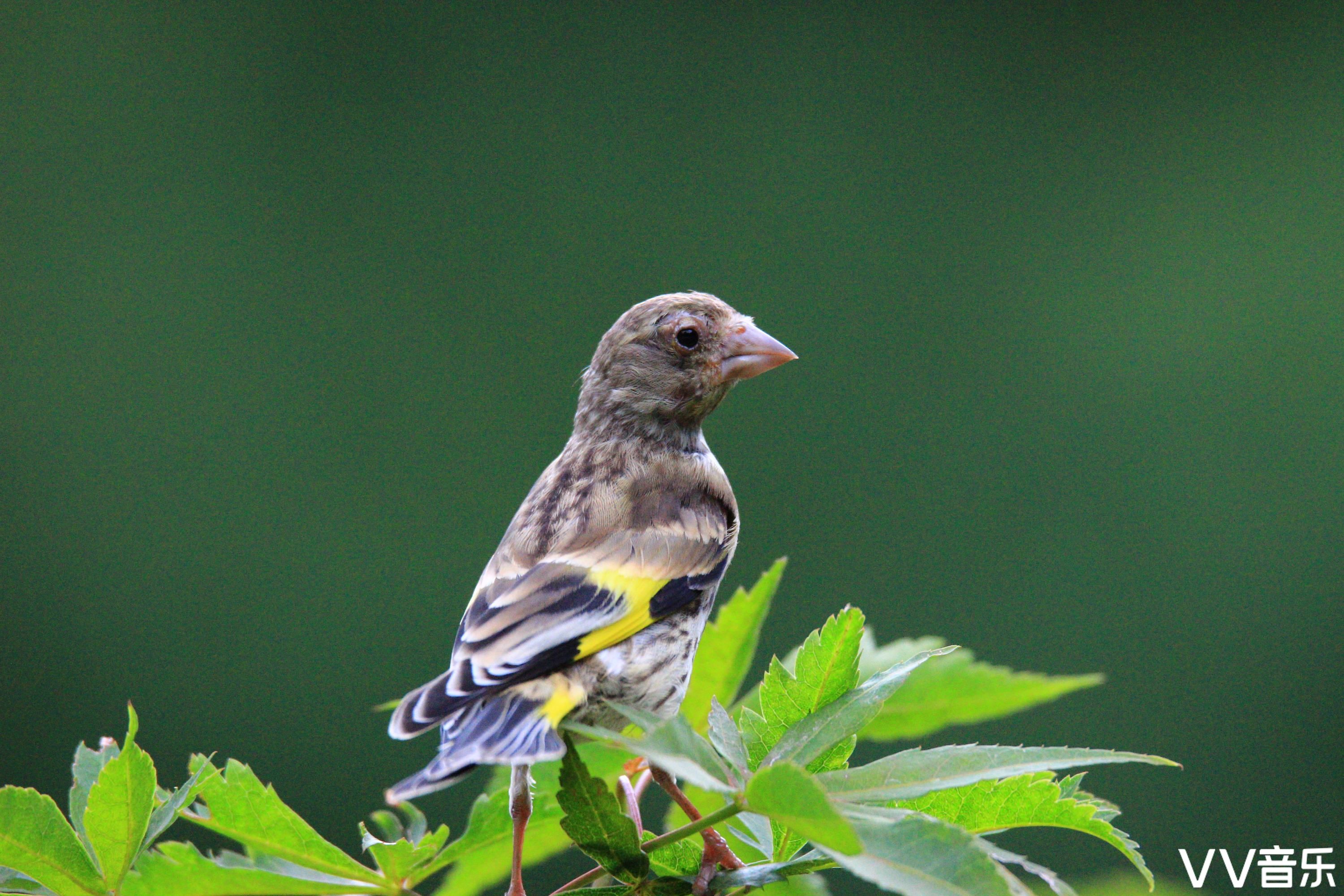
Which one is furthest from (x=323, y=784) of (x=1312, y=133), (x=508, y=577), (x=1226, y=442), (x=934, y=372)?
(x=1312, y=133)

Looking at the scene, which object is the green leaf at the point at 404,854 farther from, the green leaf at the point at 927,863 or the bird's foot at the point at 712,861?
the green leaf at the point at 927,863

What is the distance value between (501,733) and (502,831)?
0.20 meters

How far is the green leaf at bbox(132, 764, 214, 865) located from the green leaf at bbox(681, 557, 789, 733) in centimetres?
77

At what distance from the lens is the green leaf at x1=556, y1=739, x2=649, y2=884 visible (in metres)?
1.47

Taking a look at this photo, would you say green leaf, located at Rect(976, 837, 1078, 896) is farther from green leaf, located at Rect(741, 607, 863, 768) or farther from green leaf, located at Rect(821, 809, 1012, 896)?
green leaf, located at Rect(741, 607, 863, 768)

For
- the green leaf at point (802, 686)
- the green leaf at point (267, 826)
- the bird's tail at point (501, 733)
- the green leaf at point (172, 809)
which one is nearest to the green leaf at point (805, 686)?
the green leaf at point (802, 686)

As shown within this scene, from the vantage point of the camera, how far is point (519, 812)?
1.93 meters

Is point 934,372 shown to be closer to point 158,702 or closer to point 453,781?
point 158,702

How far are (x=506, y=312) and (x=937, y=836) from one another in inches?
408

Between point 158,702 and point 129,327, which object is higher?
point 129,327

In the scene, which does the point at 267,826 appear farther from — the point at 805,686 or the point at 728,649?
the point at 728,649

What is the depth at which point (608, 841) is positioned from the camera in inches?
58.1

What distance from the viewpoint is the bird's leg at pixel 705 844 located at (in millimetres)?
1540

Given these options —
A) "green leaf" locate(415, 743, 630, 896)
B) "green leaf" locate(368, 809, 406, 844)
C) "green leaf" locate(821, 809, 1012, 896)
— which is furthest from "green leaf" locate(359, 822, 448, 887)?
"green leaf" locate(821, 809, 1012, 896)
